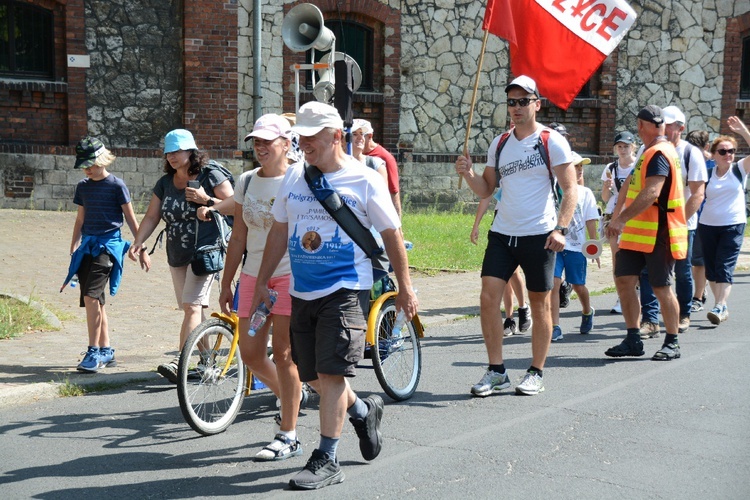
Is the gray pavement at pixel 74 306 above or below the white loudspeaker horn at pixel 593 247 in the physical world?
below

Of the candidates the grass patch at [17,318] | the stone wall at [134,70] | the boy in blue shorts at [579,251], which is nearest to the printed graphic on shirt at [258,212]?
the grass patch at [17,318]

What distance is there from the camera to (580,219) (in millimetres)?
9883

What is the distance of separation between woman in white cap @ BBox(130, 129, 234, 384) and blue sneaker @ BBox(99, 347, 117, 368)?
881mm

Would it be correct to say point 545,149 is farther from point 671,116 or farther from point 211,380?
point 211,380

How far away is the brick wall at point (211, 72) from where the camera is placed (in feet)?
59.2

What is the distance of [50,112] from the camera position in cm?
1781

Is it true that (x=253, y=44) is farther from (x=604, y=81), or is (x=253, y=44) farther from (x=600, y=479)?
(x=600, y=479)

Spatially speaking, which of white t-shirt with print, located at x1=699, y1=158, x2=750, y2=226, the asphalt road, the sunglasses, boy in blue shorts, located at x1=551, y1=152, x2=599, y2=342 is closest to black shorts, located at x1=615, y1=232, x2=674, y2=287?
the asphalt road

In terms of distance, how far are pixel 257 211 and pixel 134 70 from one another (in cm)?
1284

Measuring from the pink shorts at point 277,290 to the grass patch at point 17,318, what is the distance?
384 centimetres

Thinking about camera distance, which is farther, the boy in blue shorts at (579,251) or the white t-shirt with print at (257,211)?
the boy in blue shorts at (579,251)

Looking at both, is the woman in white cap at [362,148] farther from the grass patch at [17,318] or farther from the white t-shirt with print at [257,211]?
the grass patch at [17,318]

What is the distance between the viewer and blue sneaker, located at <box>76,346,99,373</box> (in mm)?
7832

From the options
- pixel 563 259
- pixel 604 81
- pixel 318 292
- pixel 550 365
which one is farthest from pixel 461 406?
pixel 604 81
